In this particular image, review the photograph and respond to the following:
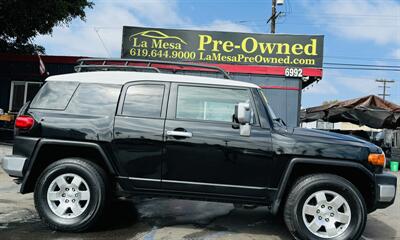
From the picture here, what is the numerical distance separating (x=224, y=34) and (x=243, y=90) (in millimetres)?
10573

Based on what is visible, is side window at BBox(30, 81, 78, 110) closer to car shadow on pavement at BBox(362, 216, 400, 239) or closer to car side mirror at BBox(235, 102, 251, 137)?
car side mirror at BBox(235, 102, 251, 137)

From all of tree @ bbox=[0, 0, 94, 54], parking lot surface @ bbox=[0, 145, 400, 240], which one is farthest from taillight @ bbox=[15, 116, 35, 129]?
tree @ bbox=[0, 0, 94, 54]

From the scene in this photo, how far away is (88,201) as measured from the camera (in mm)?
5500

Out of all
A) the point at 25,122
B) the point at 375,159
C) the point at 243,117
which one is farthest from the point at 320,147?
the point at 25,122

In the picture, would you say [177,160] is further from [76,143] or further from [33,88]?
[33,88]

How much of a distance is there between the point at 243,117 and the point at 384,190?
1.90 metres

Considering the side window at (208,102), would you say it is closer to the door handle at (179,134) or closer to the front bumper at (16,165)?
the door handle at (179,134)

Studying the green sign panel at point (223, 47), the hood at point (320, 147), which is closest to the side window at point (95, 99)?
the hood at point (320, 147)

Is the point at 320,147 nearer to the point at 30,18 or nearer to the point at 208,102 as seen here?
the point at 208,102

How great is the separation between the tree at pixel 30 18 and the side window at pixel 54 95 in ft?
27.9

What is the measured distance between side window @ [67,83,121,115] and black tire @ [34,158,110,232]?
660 millimetres

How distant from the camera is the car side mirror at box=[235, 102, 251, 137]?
5148mm

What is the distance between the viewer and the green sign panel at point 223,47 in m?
15.4

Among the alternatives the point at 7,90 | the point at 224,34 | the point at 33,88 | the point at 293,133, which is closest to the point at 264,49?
the point at 224,34
